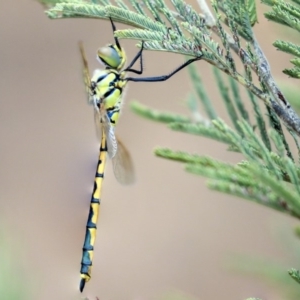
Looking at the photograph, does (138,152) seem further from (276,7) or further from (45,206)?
(276,7)

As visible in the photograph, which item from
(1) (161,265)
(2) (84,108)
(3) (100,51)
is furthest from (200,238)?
(3) (100,51)

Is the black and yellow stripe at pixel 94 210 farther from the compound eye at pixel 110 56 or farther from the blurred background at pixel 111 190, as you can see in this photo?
the blurred background at pixel 111 190

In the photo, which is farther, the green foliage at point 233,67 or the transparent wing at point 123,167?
the transparent wing at point 123,167

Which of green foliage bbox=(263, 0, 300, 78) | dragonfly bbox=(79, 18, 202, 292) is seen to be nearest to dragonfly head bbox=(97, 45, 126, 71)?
dragonfly bbox=(79, 18, 202, 292)

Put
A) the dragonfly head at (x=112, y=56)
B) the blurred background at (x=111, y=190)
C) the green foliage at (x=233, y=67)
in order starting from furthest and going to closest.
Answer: the blurred background at (x=111, y=190) → the dragonfly head at (x=112, y=56) → the green foliage at (x=233, y=67)

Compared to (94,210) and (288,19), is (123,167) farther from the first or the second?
(288,19)

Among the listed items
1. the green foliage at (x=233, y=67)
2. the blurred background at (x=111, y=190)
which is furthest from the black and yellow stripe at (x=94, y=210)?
the blurred background at (x=111, y=190)

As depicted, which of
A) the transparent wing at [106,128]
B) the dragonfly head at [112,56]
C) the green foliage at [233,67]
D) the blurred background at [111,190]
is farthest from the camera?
the blurred background at [111,190]
